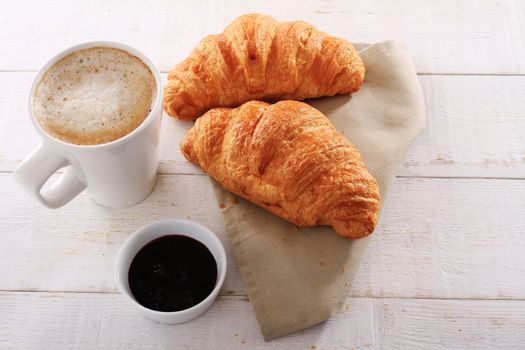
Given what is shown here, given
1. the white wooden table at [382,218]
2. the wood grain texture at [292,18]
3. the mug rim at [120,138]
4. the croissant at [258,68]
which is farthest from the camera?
the wood grain texture at [292,18]

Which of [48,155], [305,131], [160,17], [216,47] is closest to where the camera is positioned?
[48,155]

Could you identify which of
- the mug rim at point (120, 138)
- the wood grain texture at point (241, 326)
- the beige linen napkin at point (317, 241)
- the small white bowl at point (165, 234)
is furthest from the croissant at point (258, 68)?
the wood grain texture at point (241, 326)

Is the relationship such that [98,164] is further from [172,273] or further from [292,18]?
[292,18]

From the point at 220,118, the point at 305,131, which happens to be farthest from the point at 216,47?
the point at 305,131

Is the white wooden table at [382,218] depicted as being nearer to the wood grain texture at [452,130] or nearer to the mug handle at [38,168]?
the wood grain texture at [452,130]

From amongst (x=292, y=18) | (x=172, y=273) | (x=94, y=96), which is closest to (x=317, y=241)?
(x=172, y=273)

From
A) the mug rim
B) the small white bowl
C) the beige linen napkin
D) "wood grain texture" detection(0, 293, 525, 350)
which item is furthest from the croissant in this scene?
"wood grain texture" detection(0, 293, 525, 350)

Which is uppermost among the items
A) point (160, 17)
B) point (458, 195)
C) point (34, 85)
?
point (34, 85)

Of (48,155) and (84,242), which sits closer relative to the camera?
(48,155)

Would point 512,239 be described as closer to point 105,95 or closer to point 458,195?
point 458,195
